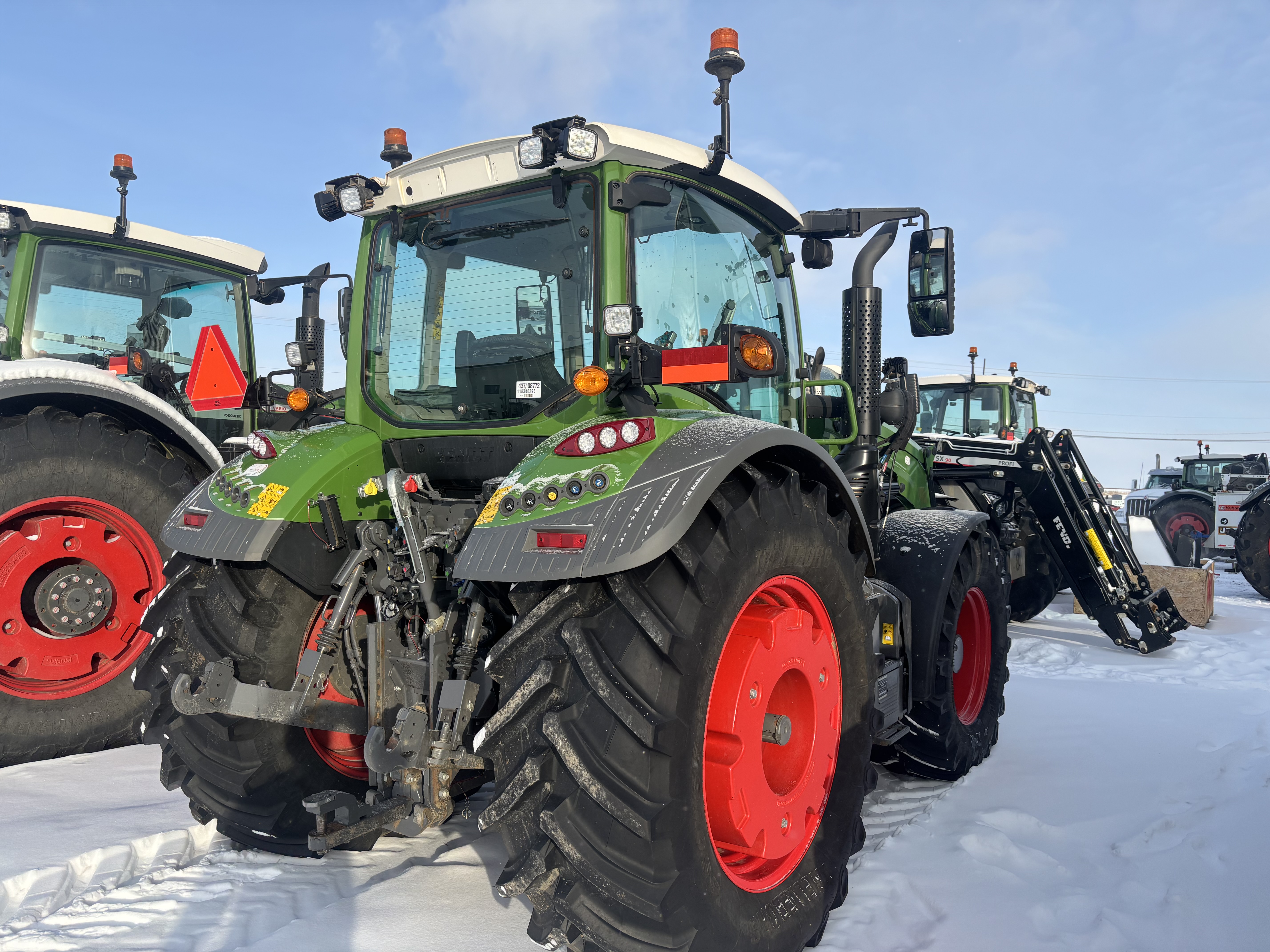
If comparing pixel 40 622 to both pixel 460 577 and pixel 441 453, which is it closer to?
pixel 441 453

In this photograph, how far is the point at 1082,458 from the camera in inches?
272

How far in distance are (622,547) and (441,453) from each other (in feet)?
3.78

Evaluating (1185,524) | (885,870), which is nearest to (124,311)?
(885,870)

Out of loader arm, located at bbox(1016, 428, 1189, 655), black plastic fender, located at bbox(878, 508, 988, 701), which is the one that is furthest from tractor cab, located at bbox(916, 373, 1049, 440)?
black plastic fender, located at bbox(878, 508, 988, 701)

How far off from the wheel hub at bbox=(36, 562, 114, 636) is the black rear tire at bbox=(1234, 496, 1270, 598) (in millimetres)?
11939

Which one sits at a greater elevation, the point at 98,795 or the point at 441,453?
the point at 441,453

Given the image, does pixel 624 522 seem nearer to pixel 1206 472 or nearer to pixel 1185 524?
pixel 1185 524

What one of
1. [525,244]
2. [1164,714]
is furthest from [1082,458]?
[525,244]

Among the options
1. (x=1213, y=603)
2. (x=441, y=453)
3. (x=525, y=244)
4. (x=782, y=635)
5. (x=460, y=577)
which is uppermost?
(x=525, y=244)

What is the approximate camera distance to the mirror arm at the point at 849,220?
11.5 ft

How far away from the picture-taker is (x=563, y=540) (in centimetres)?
206

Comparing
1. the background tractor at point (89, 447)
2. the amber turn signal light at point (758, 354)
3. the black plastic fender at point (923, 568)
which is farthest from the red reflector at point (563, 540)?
the black plastic fender at point (923, 568)

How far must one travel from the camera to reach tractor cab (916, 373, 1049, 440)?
1142 cm

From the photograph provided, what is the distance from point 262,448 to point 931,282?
253cm
